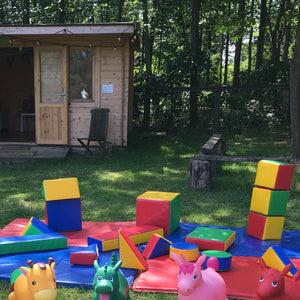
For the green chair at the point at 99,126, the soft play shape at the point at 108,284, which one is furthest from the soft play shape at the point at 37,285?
the green chair at the point at 99,126

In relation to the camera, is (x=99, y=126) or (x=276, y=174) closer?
(x=276, y=174)

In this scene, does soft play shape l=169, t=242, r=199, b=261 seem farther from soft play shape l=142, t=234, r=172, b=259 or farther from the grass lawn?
the grass lawn

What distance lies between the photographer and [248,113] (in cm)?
1259

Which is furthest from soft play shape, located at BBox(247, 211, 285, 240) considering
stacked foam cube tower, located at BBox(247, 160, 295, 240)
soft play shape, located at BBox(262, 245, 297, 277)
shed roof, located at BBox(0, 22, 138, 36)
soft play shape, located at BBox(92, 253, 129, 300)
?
shed roof, located at BBox(0, 22, 138, 36)

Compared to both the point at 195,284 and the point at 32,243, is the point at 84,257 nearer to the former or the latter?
the point at 32,243

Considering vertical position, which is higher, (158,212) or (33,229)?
(158,212)

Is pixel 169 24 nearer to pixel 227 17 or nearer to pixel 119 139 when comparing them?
pixel 227 17

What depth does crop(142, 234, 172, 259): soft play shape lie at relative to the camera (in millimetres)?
3963

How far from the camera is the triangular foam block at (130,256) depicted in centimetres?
368

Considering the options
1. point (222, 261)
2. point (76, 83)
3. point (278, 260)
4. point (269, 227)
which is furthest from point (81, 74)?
point (278, 260)

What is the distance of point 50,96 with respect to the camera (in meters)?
10.0

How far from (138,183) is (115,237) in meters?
3.15

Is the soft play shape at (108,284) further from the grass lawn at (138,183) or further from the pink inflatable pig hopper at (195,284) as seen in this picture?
the grass lawn at (138,183)

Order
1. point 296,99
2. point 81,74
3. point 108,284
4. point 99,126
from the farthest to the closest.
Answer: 1. point 81,74
2. point 99,126
3. point 296,99
4. point 108,284
